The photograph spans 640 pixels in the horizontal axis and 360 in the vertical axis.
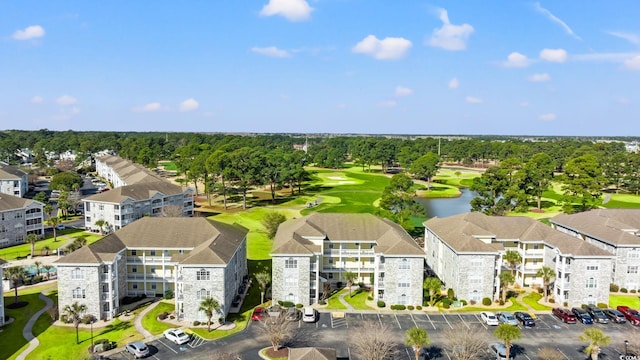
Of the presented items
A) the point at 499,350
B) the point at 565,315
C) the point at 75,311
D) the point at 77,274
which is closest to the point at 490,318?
the point at 499,350

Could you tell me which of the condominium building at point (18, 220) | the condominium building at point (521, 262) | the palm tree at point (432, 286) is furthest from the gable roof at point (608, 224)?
the condominium building at point (18, 220)

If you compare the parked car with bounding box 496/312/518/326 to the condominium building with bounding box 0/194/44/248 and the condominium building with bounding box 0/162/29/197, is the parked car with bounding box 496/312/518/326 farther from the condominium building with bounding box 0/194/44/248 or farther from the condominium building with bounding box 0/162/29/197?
the condominium building with bounding box 0/162/29/197

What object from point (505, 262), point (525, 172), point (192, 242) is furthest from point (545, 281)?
point (525, 172)

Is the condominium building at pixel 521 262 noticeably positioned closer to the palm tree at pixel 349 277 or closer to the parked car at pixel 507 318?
the parked car at pixel 507 318

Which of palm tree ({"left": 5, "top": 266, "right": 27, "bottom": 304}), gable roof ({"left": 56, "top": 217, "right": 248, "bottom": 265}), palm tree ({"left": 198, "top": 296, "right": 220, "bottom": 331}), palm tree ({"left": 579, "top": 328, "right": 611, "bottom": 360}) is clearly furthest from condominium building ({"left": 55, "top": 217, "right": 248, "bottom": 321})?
palm tree ({"left": 579, "top": 328, "right": 611, "bottom": 360})

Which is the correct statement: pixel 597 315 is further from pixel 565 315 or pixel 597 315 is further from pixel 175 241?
pixel 175 241

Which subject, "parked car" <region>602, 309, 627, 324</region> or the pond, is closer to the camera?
"parked car" <region>602, 309, 627, 324</region>

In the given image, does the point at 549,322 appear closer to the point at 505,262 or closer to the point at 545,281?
the point at 545,281
